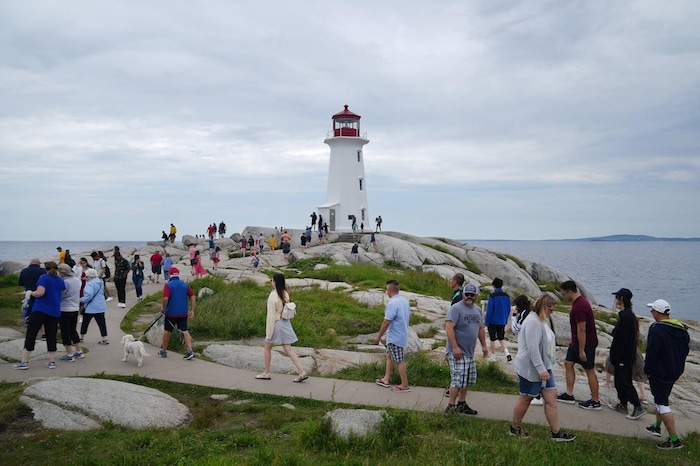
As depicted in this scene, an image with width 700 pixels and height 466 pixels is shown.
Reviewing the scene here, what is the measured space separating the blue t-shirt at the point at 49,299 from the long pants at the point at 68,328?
0.52 m

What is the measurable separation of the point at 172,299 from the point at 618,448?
27.9 ft

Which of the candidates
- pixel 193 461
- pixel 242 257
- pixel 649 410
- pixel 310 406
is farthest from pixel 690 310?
pixel 193 461

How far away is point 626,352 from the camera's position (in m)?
8.33

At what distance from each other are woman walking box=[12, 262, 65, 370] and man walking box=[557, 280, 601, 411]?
933 cm

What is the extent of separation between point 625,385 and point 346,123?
1654 inches

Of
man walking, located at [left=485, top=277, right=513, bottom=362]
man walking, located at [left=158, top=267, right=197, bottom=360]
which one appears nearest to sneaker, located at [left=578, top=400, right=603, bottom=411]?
man walking, located at [left=485, top=277, right=513, bottom=362]

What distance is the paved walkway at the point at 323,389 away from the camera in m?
8.08

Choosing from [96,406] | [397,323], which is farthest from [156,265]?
[397,323]

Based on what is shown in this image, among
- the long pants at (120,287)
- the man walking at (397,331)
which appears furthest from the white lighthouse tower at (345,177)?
the man walking at (397,331)

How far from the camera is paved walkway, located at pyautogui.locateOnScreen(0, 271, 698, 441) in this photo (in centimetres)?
808

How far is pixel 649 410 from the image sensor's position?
8734 millimetres

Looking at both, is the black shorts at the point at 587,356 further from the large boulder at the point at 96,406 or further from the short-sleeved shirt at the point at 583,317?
the large boulder at the point at 96,406

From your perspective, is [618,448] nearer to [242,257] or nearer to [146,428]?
[146,428]

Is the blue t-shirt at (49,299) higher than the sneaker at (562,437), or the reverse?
the blue t-shirt at (49,299)
